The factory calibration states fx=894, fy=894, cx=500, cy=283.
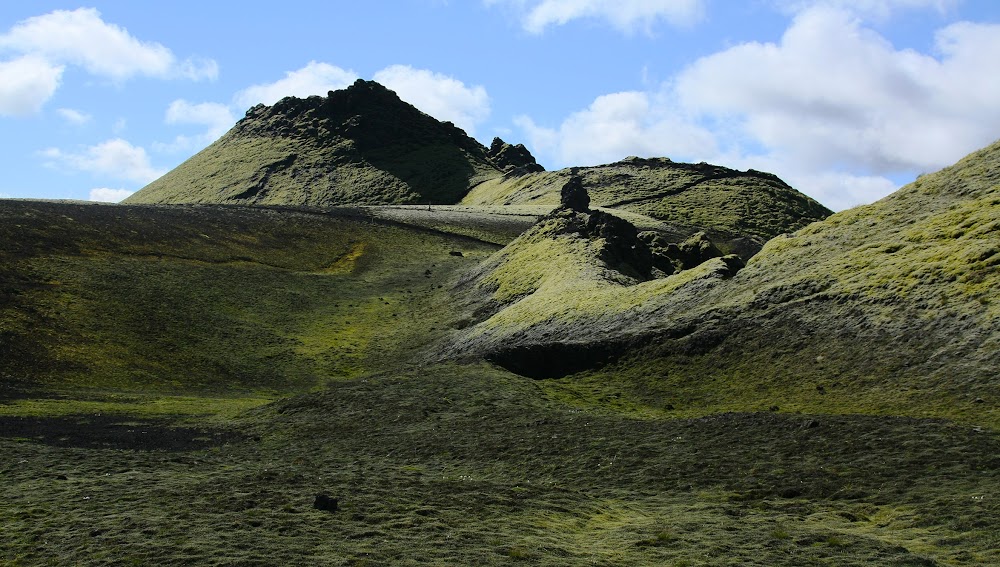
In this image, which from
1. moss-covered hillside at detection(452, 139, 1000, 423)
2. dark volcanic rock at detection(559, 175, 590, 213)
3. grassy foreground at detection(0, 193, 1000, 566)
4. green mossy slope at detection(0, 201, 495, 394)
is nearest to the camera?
grassy foreground at detection(0, 193, 1000, 566)

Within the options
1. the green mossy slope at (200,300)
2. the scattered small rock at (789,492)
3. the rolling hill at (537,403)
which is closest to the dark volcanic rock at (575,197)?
the green mossy slope at (200,300)

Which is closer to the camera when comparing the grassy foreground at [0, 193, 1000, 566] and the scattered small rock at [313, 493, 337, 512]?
the grassy foreground at [0, 193, 1000, 566]

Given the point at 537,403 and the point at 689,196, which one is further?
the point at 689,196

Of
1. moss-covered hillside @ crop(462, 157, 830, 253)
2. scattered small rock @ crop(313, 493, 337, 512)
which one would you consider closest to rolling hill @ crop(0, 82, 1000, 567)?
scattered small rock @ crop(313, 493, 337, 512)

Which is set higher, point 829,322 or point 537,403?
point 829,322

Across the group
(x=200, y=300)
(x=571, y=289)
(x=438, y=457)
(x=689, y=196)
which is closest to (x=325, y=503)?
(x=438, y=457)

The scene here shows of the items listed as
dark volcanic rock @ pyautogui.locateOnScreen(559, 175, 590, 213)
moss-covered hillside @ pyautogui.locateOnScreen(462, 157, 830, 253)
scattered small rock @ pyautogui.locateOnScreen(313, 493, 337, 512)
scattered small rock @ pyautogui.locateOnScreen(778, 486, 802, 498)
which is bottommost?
scattered small rock @ pyautogui.locateOnScreen(313, 493, 337, 512)

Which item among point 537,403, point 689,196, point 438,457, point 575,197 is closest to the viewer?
point 438,457

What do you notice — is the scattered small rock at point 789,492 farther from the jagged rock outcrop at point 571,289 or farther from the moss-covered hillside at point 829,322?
the jagged rock outcrop at point 571,289

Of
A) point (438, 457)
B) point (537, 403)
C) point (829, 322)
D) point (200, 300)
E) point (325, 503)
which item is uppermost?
point (200, 300)

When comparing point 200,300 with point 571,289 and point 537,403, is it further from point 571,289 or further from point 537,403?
point 537,403

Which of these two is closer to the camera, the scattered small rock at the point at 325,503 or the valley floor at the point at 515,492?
the valley floor at the point at 515,492

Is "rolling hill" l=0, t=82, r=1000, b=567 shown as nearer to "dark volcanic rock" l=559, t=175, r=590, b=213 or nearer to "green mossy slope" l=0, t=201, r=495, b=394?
"green mossy slope" l=0, t=201, r=495, b=394

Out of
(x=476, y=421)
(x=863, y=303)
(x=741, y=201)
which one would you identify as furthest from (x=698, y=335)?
(x=741, y=201)
